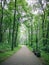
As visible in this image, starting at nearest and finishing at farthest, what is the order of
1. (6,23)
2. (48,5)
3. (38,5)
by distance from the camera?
(48,5)
(38,5)
(6,23)

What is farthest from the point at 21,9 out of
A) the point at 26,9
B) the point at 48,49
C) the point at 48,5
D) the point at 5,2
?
the point at 48,49

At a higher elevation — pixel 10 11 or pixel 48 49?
pixel 10 11

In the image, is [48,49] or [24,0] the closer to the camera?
[48,49]

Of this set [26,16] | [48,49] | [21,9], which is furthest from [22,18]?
[48,49]

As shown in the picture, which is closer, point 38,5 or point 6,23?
point 38,5

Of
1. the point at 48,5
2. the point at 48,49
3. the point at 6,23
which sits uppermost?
the point at 48,5

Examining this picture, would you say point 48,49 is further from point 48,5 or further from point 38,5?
point 38,5

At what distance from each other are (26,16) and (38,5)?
8.34m

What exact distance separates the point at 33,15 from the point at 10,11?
8679mm

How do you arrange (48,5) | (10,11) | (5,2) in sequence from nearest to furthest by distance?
(48,5)
(5,2)
(10,11)

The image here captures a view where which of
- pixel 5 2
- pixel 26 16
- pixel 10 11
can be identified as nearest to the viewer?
pixel 5 2

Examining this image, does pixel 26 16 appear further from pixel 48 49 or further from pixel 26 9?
pixel 48 49

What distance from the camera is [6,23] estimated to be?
50.3 metres

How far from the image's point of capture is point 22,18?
4812cm
